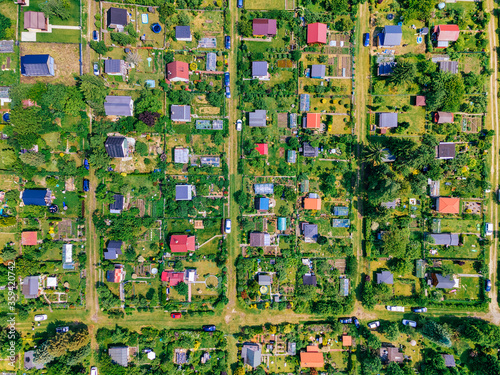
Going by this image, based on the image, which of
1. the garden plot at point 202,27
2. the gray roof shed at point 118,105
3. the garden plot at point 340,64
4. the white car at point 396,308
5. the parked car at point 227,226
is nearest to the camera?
the gray roof shed at point 118,105

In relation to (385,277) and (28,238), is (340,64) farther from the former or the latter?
(28,238)

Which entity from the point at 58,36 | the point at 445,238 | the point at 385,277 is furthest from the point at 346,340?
the point at 58,36

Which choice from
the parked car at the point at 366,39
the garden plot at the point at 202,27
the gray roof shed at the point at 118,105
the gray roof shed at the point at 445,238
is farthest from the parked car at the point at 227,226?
the parked car at the point at 366,39

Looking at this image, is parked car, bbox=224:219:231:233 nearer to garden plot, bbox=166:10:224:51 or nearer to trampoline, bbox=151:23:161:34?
garden plot, bbox=166:10:224:51

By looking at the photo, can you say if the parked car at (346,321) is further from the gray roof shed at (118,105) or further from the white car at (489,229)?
the gray roof shed at (118,105)

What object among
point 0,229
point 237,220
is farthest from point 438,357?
point 0,229

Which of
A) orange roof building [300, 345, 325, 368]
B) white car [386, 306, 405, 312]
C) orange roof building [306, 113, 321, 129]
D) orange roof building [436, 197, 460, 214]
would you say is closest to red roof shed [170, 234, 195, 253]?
orange roof building [300, 345, 325, 368]
